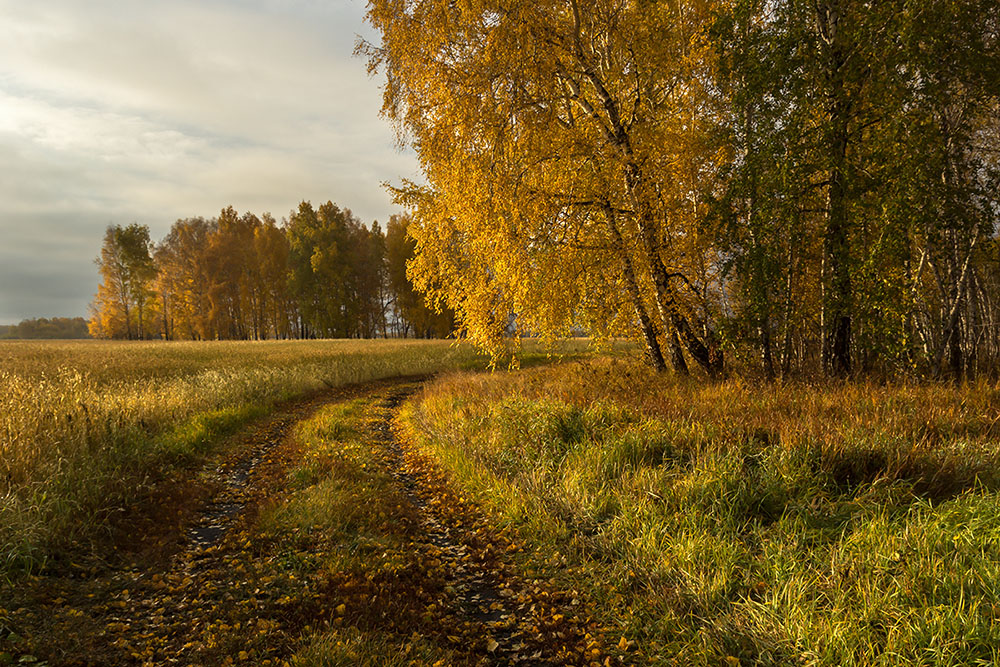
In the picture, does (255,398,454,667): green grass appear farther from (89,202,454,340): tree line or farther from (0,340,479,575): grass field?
(89,202,454,340): tree line

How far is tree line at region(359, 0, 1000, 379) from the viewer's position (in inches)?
320

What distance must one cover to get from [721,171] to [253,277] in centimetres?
5311

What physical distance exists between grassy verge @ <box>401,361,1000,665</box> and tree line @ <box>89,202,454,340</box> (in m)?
42.6

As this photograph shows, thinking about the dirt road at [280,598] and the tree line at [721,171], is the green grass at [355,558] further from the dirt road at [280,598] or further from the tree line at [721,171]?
the tree line at [721,171]

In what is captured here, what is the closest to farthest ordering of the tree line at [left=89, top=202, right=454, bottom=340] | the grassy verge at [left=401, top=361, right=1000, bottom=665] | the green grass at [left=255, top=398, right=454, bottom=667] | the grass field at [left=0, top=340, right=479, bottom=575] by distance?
1. the grassy verge at [left=401, top=361, right=1000, bottom=665]
2. the green grass at [left=255, top=398, right=454, bottom=667]
3. the grass field at [left=0, top=340, right=479, bottom=575]
4. the tree line at [left=89, top=202, right=454, bottom=340]

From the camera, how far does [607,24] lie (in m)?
11.0

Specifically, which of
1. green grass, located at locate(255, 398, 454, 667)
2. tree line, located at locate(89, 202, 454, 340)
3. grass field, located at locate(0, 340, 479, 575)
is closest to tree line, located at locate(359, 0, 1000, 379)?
green grass, located at locate(255, 398, 454, 667)

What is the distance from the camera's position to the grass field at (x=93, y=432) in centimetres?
550

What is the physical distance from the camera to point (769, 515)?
204 inches

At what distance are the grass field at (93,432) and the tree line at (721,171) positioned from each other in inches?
288

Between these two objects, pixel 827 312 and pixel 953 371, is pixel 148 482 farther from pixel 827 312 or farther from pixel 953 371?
pixel 953 371

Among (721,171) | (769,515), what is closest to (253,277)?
(721,171)

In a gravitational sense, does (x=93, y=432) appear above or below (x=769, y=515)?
above

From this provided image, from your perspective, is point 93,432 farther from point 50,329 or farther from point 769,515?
point 50,329
